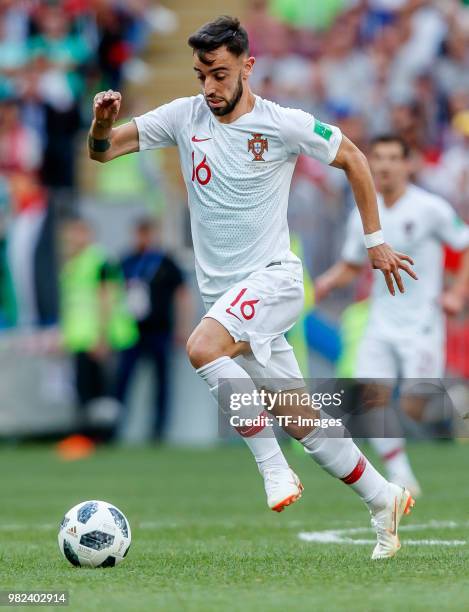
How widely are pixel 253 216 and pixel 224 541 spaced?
6.40 ft

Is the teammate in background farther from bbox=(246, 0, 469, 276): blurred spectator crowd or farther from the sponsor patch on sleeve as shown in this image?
bbox=(246, 0, 469, 276): blurred spectator crowd

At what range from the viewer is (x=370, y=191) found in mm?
6859

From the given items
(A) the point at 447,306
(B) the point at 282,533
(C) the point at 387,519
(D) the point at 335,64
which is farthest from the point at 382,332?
(D) the point at 335,64

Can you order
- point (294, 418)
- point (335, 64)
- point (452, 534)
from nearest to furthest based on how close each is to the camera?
point (294, 418) < point (452, 534) < point (335, 64)

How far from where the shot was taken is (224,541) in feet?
25.4

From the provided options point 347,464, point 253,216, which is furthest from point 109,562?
point 253,216

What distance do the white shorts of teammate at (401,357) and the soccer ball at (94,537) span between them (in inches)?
157

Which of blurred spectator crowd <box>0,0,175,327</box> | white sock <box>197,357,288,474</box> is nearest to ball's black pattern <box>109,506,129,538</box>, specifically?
white sock <box>197,357,288,474</box>

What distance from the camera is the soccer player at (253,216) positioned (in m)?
6.68

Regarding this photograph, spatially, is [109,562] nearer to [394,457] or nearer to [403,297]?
[394,457]

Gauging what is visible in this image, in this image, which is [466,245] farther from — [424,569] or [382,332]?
[424,569]

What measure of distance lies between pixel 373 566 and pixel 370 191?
1.82m

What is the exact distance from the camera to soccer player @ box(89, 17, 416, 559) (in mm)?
6684

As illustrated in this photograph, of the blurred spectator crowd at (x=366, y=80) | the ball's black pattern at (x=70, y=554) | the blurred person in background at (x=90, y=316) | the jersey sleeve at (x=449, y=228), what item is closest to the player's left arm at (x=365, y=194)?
the ball's black pattern at (x=70, y=554)
